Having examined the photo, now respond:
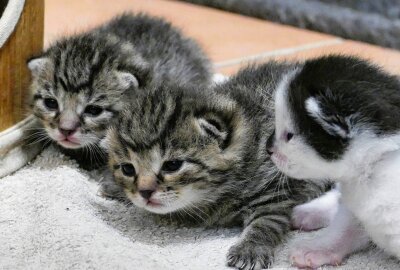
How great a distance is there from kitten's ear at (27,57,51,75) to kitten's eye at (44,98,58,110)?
0.11 m

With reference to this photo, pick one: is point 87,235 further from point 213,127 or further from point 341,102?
point 341,102

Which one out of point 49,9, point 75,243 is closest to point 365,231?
point 75,243

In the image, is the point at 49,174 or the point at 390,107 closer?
the point at 390,107

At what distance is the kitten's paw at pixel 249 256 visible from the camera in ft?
6.20

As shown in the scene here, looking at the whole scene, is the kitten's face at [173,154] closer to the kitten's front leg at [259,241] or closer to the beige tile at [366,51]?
the kitten's front leg at [259,241]

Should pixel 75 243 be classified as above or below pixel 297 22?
above

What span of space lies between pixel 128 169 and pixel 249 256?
0.44 metres

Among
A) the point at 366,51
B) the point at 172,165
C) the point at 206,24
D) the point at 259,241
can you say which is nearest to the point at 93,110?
the point at 172,165

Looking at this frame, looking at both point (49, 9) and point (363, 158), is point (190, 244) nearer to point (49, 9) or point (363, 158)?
point (363, 158)

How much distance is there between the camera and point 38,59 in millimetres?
2438

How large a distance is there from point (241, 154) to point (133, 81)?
0.56 m

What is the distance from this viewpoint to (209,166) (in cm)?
203

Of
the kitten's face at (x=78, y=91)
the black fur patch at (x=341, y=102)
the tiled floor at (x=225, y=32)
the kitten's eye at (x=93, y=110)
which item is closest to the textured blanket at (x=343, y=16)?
the tiled floor at (x=225, y=32)

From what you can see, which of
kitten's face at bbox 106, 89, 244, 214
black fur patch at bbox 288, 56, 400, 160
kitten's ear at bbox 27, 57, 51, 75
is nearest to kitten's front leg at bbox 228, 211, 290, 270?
kitten's face at bbox 106, 89, 244, 214
